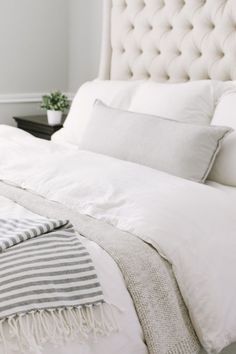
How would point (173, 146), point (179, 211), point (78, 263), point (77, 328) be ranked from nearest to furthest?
point (77, 328) → point (78, 263) → point (179, 211) → point (173, 146)

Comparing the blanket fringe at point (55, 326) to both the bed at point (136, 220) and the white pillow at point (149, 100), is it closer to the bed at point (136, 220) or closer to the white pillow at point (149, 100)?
the bed at point (136, 220)

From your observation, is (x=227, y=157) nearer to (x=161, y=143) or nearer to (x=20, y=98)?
(x=161, y=143)

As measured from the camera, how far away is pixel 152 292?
52.0 inches

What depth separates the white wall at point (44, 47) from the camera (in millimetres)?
3547

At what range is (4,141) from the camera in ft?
7.80

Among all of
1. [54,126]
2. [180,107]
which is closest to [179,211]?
[180,107]

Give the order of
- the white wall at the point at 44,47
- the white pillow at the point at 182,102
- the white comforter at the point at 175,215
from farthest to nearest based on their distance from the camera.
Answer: the white wall at the point at 44,47 < the white pillow at the point at 182,102 < the white comforter at the point at 175,215

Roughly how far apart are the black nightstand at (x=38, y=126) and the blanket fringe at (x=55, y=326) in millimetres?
2199

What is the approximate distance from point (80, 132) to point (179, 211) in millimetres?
1265

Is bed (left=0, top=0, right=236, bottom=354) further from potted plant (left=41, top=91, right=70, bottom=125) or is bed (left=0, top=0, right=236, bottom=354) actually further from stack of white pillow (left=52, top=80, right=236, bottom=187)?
potted plant (left=41, top=91, right=70, bottom=125)

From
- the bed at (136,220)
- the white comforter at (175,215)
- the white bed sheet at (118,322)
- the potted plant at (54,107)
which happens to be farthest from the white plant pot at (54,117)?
the white bed sheet at (118,322)

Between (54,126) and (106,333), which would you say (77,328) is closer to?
(106,333)

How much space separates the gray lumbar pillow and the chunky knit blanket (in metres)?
0.57

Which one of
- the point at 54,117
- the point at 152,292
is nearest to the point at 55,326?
the point at 152,292
